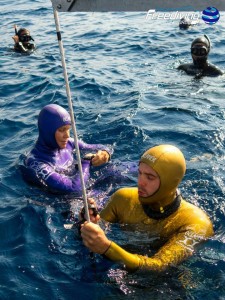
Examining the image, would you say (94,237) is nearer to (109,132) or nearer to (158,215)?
(158,215)

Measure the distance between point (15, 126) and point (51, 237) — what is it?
425 centimetres

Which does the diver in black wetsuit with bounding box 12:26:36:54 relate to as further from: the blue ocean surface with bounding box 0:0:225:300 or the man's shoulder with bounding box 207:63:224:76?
the man's shoulder with bounding box 207:63:224:76

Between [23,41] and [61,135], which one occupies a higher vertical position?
[23,41]

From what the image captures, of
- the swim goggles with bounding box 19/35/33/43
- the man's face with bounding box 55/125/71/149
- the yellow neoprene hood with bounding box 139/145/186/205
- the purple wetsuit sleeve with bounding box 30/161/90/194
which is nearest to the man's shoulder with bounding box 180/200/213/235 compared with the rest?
the yellow neoprene hood with bounding box 139/145/186/205

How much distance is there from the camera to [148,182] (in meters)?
4.62

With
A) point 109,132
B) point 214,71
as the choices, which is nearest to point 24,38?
point 214,71

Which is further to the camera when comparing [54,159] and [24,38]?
[24,38]

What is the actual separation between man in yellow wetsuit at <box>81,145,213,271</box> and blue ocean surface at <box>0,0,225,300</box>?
0.27 metres

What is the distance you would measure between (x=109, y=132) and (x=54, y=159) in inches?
87.6

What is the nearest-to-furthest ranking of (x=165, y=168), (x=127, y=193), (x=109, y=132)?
(x=165, y=168)
(x=127, y=193)
(x=109, y=132)

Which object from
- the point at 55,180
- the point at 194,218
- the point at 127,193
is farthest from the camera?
the point at 55,180

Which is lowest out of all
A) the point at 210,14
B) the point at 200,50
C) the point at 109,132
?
the point at 210,14

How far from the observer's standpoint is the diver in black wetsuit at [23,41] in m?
14.8

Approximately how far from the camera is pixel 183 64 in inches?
492
